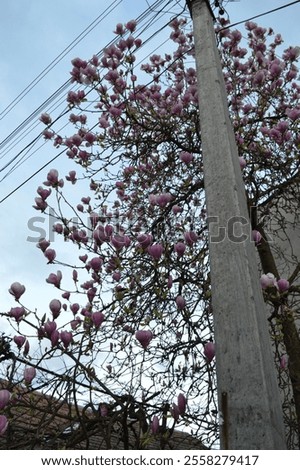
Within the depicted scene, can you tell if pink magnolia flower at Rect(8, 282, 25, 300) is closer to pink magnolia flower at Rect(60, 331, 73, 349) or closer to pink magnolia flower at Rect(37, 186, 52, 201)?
pink magnolia flower at Rect(60, 331, 73, 349)

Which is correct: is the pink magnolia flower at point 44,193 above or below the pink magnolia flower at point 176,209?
below

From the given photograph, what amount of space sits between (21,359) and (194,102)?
3169mm

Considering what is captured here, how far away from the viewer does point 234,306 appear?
1640mm

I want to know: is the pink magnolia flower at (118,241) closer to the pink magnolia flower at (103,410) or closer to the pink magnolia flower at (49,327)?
the pink magnolia flower at (49,327)

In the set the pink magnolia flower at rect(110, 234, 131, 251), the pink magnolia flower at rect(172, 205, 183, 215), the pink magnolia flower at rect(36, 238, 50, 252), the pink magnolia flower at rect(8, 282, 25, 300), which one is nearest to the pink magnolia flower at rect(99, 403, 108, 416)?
the pink magnolia flower at rect(8, 282, 25, 300)

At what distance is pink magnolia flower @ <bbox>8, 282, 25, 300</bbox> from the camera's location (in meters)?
2.76

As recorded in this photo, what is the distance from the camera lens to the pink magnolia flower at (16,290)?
2.76 metres

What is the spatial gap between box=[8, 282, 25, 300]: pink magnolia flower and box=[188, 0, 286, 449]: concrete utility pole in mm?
1398

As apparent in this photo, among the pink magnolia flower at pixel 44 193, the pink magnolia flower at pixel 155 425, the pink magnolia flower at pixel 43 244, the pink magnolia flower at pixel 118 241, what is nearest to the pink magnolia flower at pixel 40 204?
the pink magnolia flower at pixel 44 193

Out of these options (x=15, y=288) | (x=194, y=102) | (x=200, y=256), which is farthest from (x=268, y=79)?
(x=15, y=288)

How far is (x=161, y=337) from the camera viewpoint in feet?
11.9

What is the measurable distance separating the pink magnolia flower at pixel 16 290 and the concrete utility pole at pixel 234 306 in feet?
4.59

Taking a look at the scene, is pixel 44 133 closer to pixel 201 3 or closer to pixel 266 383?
pixel 201 3

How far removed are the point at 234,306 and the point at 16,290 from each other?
5.22 feet
